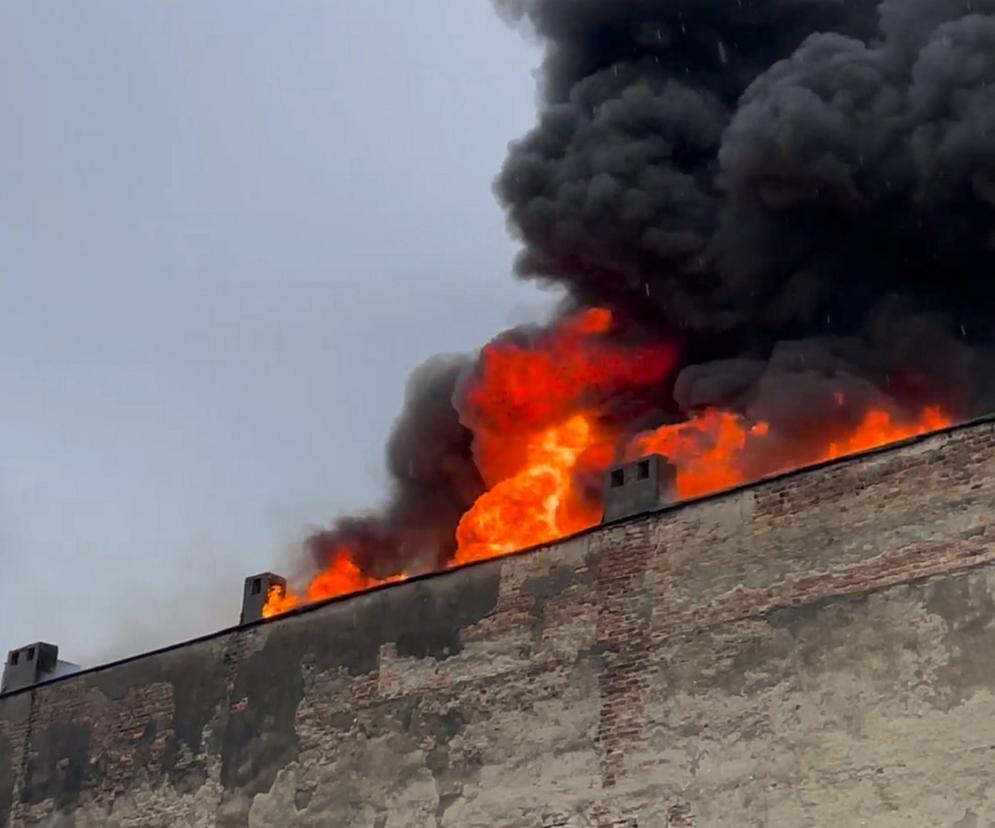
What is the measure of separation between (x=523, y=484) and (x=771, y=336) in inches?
172

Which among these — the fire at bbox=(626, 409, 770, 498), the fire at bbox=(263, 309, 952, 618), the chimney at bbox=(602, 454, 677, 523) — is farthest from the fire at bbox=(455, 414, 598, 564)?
the chimney at bbox=(602, 454, 677, 523)

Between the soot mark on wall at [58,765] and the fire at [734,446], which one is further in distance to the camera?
the soot mark on wall at [58,765]

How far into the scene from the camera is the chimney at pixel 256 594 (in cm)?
1457

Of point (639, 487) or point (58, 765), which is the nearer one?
point (639, 487)

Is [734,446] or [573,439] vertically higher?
[573,439]

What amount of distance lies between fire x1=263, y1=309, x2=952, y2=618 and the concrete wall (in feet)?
3.55

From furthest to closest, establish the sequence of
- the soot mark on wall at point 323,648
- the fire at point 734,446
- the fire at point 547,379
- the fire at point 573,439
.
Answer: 1. the fire at point 547,379
2. the fire at point 573,439
3. the fire at point 734,446
4. the soot mark on wall at point 323,648

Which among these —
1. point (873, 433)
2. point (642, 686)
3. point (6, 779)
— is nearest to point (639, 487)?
point (642, 686)

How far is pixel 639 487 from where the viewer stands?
12.1 metres

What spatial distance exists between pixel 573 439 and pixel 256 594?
14.4 feet

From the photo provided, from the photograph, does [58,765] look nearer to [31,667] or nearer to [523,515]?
[31,667]

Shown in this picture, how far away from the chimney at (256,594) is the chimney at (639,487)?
13.5ft

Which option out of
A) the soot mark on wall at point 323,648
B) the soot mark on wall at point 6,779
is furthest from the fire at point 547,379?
the soot mark on wall at point 6,779

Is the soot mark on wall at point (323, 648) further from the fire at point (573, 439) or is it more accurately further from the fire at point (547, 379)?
the fire at point (547, 379)
